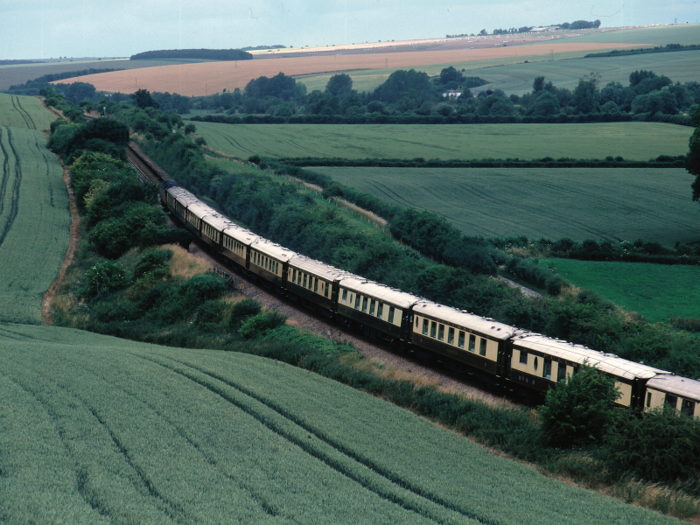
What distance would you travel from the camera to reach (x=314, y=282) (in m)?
34.7

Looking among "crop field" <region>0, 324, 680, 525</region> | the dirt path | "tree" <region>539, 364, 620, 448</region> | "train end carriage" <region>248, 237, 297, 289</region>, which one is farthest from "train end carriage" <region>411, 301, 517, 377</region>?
the dirt path

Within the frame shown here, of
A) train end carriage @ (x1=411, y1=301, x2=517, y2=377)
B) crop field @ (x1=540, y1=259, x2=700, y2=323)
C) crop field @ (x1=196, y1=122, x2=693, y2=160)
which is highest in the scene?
crop field @ (x1=196, y1=122, x2=693, y2=160)

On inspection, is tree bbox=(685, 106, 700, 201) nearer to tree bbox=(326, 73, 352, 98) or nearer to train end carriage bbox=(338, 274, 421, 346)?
train end carriage bbox=(338, 274, 421, 346)

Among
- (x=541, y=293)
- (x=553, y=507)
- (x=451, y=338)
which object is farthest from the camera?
(x=541, y=293)

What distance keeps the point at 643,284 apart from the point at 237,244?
2764 cm

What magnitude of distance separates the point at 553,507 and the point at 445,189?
219 feet

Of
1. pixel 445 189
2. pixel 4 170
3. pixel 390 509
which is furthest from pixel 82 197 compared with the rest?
pixel 390 509

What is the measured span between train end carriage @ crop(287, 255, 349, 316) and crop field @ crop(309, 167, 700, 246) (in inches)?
1098

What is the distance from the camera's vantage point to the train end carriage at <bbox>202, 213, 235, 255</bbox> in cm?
4538

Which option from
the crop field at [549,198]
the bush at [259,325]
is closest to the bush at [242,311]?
the bush at [259,325]

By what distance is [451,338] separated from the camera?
88.5 ft

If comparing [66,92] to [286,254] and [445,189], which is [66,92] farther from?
[286,254]

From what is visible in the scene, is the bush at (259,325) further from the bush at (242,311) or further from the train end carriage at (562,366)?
the train end carriage at (562,366)

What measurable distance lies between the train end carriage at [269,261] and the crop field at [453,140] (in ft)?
195
